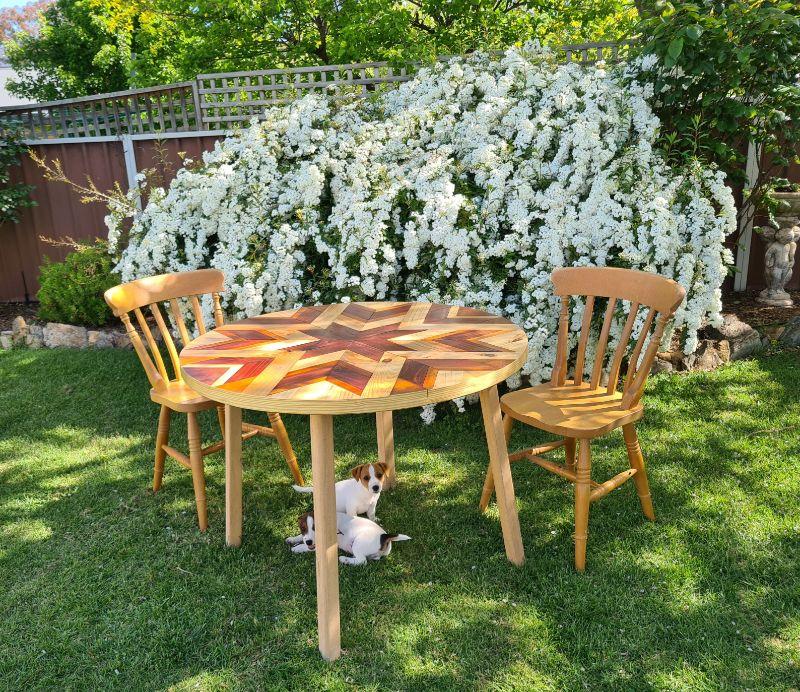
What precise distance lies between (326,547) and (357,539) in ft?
1.58

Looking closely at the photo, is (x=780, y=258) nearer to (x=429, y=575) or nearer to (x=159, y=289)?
(x=429, y=575)

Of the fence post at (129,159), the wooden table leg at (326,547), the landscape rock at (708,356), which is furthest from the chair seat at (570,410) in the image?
the fence post at (129,159)

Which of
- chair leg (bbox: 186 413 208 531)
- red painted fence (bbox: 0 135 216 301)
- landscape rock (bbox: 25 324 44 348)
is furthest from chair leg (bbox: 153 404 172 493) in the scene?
red painted fence (bbox: 0 135 216 301)

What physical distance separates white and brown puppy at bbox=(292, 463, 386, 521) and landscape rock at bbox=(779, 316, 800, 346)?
11.2 feet

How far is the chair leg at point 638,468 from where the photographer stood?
107 inches

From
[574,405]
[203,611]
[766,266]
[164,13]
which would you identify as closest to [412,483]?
[574,405]

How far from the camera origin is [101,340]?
5.49 m

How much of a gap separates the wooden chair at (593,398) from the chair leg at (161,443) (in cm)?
151

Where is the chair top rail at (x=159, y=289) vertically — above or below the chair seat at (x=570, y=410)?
above

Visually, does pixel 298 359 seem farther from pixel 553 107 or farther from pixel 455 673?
pixel 553 107

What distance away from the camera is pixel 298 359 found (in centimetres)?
226

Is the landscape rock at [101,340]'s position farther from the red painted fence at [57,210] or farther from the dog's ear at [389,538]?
the dog's ear at [389,538]

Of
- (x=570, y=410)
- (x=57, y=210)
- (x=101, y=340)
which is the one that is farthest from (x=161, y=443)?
(x=57, y=210)

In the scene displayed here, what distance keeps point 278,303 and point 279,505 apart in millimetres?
1435
